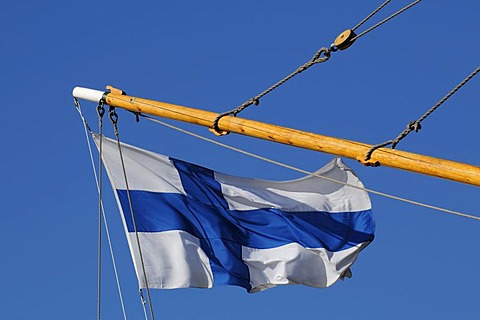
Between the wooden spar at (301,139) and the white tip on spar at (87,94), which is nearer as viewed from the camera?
the wooden spar at (301,139)

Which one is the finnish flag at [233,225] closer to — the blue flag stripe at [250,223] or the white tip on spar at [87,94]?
the blue flag stripe at [250,223]

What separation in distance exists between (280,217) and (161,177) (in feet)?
8.53

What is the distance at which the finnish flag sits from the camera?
28.3m

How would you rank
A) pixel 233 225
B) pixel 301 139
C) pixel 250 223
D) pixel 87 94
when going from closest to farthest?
pixel 301 139 < pixel 87 94 < pixel 233 225 < pixel 250 223

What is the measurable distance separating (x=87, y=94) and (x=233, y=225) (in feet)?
12.5

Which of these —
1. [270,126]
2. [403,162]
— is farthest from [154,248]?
[403,162]

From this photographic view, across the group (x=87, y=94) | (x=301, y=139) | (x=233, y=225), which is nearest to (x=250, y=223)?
(x=233, y=225)

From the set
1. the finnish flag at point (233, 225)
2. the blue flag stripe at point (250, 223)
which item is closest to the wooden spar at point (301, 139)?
the finnish flag at point (233, 225)

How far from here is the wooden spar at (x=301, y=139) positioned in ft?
72.0

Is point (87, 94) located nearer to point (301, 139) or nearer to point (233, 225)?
point (233, 225)

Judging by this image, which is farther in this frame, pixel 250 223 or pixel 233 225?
pixel 250 223

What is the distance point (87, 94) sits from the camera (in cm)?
2873

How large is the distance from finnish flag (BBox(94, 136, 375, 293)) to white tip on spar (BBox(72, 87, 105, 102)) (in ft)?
3.13

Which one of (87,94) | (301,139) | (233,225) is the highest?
(87,94)
